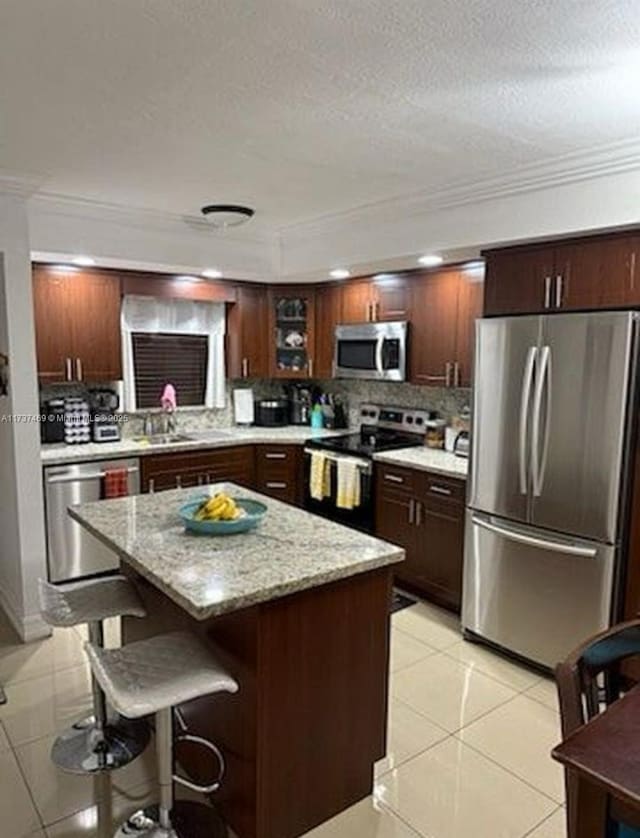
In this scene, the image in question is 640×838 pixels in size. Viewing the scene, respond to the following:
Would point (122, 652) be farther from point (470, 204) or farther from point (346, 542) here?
point (470, 204)

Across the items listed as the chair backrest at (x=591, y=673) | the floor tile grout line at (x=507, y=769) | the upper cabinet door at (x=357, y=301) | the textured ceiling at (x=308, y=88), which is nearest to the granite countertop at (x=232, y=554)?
the chair backrest at (x=591, y=673)

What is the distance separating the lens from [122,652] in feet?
6.40

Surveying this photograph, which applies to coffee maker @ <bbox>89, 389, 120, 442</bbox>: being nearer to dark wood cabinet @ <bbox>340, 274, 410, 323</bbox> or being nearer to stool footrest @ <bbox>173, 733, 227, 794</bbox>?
dark wood cabinet @ <bbox>340, 274, 410, 323</bbox>

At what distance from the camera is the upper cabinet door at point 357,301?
4.52m

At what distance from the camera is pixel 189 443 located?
4418 millimetres

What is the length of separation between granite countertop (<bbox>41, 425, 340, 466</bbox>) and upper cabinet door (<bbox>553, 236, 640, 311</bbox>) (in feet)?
7.66

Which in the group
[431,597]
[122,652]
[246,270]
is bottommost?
[431,597]

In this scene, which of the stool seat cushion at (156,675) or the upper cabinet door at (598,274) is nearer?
the stool seat cushion at (156,675)

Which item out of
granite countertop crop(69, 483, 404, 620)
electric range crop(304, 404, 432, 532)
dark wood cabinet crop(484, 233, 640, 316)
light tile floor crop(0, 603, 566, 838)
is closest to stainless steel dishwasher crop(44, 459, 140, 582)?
light tile floor crop(0, 603, 566, 838)

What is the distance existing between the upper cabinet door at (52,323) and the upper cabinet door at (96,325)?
4 cm

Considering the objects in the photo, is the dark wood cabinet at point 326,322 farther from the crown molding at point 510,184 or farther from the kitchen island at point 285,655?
the kitchen island at point 285,655

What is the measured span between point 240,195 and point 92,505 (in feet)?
6.24

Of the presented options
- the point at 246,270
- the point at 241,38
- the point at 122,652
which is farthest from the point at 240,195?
the point at 122,652

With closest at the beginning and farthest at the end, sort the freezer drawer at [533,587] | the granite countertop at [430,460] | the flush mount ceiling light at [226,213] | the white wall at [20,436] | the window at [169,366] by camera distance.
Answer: the freezer drawer at [533,587] → the white wall at [20,436] → the flush mount ceiling light at [226,213] → the granite countertop at [430,460] → the window at [169,366]
